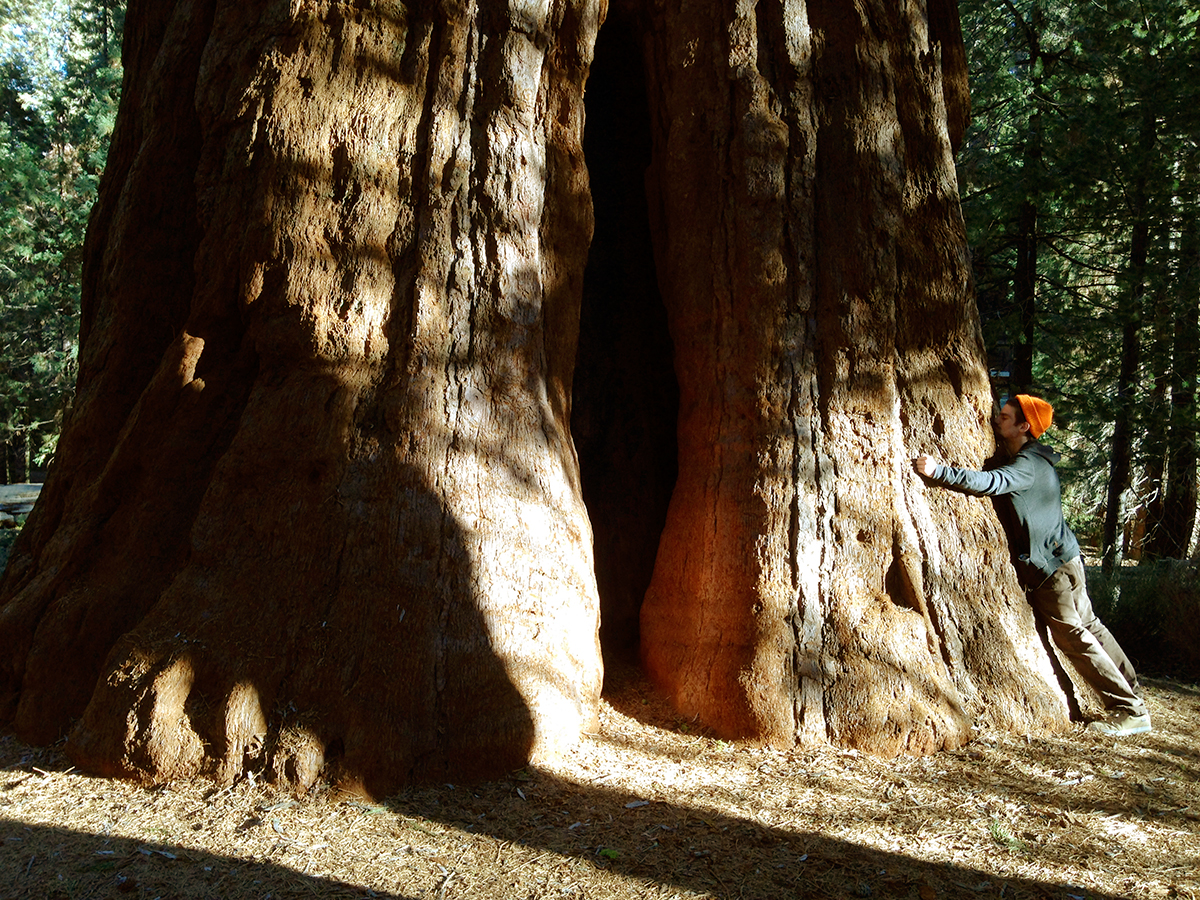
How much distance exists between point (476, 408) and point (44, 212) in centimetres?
2022

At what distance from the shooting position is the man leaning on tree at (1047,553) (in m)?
4.76

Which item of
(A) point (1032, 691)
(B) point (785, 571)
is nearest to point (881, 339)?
(B) point (785, 571)

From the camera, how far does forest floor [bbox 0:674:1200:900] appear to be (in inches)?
121

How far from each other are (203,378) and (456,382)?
51.6 inches

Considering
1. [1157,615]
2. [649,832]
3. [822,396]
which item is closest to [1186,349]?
[1157,615]

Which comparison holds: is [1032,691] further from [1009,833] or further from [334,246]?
[334,246]

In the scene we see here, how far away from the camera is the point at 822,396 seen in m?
4.75

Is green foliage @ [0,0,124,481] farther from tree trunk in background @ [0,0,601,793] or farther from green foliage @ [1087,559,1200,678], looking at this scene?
green foliage @ [1087,559,1200,678]

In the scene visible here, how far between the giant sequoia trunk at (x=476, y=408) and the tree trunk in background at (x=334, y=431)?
0.06 feet

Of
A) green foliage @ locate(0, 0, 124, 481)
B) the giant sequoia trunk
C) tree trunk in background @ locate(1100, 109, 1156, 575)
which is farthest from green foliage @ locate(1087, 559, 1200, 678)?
green foliage @ locate(0, 0, 124, 481)

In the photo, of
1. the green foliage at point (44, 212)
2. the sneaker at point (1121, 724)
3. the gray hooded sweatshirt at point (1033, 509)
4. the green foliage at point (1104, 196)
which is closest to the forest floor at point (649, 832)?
the sneaker at point (1121, 724)

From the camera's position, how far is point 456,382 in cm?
420

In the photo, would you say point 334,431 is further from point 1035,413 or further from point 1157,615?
point 1157,615

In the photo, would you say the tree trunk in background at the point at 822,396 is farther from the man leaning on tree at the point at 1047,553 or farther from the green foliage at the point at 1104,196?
the green foliage at the point at 1104,196
